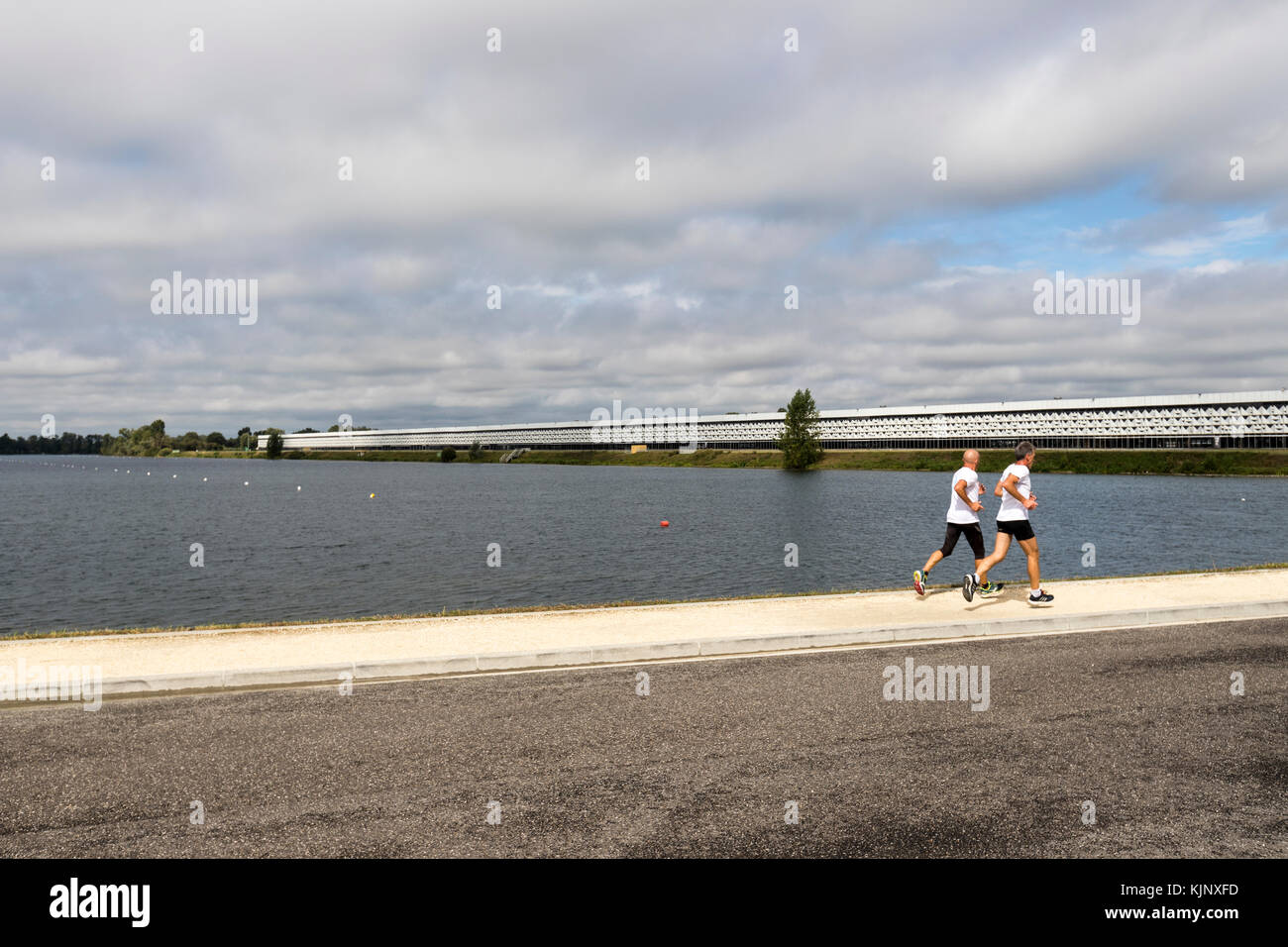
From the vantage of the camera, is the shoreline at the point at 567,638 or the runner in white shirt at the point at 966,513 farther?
the runner in white shirt at the point at 966,513

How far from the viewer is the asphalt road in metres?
5.53

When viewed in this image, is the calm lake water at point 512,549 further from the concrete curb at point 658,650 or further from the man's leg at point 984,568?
the man's leg at point 984,568

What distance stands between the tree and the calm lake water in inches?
2475

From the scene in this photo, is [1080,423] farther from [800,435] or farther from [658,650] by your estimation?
[658,650]

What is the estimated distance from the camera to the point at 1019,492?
43.0 ft

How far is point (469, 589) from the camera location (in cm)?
2612

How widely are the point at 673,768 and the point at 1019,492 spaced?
8792mm

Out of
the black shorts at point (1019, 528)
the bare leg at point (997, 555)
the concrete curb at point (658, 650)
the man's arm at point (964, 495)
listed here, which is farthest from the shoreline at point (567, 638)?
the man's arm at point (964, 495)

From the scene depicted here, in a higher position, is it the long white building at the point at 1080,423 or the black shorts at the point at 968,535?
the long white building at the point at 1080,423

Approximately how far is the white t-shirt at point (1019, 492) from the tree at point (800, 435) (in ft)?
391

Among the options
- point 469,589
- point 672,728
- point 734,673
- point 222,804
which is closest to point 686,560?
point 469,589

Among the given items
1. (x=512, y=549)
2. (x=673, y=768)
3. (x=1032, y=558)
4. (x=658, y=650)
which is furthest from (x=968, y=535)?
(x=512, y=549)

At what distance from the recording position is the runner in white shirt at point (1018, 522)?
13078mm

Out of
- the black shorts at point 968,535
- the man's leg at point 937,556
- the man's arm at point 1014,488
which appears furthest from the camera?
the man's leg at point 937,556
